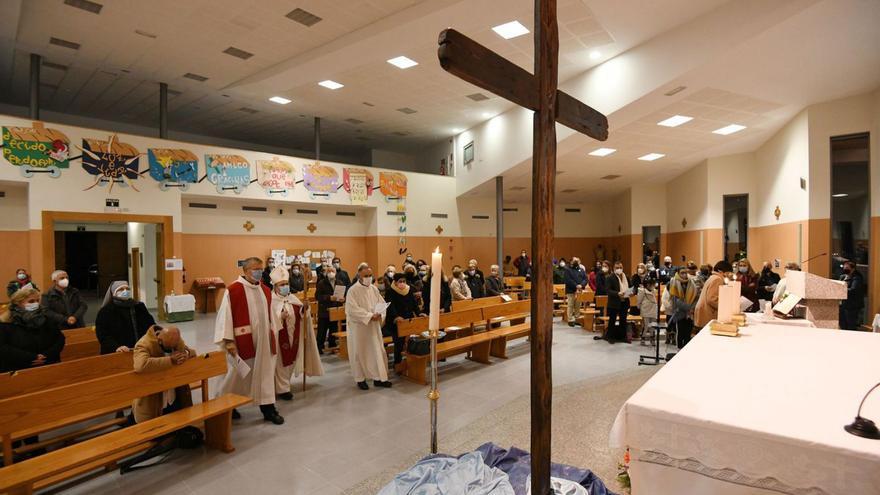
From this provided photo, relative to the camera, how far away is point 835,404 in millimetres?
2033

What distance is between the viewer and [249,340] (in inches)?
185

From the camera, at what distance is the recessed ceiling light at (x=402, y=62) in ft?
31.6

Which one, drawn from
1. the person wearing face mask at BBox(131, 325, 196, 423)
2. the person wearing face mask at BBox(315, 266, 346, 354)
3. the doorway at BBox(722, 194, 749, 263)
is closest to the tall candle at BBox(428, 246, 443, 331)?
the person wearing face mask at BBox(131, 325, 196, 423)

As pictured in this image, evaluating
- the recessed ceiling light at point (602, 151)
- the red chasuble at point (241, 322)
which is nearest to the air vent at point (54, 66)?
the red chasuble at point (241, 322)

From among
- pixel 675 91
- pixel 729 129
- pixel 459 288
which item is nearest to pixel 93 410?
pixel 459 288

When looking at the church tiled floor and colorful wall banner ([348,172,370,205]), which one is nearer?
the church tiled floor

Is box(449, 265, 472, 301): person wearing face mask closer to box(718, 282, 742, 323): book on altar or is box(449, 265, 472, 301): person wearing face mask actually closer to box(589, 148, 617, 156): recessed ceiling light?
box(718, 282, 742, 323): book on altar

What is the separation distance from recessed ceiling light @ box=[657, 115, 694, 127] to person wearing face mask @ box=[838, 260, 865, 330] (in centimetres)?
464

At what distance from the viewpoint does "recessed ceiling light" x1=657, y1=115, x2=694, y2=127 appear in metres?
10.4

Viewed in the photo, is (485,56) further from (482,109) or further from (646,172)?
(646,172)

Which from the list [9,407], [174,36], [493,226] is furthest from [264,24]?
[493,226]

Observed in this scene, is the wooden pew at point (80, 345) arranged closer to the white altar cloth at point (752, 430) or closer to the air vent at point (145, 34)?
the white altar cloth at point (752, 430)

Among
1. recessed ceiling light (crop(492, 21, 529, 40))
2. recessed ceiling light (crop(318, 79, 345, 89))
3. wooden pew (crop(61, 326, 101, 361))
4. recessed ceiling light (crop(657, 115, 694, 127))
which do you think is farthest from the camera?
recessed ceiling light (crop(318, 79, 345, 89))

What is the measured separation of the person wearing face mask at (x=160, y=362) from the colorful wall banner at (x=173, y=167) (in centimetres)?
818
